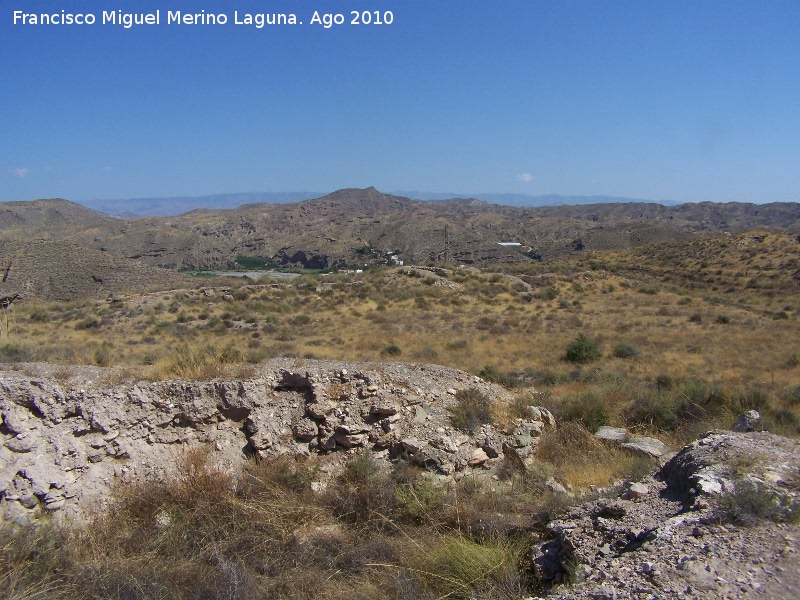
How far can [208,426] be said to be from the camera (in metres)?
6.98

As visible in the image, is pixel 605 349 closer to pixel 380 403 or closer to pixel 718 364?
pixel 718 364

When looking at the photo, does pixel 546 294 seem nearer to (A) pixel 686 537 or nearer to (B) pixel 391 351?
(B) pixel 391 351

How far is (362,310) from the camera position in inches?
1125

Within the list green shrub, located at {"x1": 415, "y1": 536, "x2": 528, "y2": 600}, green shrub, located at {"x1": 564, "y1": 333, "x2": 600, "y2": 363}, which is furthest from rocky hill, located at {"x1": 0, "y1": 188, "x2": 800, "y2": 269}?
green shrub, located at {"x1": 415, "y1": 536, "x2": 528, "y2": 600}

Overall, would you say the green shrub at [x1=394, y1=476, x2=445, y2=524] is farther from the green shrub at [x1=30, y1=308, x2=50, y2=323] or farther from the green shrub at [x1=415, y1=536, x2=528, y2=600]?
the green shrub at [x1=30, y1=308, x2=50, y2=323]

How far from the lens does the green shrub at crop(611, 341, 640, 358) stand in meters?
17.6

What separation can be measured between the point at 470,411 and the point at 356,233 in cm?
8957

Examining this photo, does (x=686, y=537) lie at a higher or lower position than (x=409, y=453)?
higher

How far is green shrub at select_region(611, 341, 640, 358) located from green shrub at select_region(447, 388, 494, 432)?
36.6ft

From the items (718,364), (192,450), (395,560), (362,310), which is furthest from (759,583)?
(362,310)

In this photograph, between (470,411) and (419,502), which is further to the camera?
(470,411)

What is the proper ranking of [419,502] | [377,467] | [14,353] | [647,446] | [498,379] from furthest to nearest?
[498,379]
[14,353]
[647,446]
[377,467]
[419,502]

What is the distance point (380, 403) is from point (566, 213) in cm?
14605

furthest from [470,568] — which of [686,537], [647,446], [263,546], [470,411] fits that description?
[647,446]
